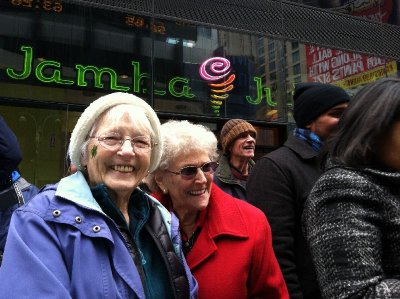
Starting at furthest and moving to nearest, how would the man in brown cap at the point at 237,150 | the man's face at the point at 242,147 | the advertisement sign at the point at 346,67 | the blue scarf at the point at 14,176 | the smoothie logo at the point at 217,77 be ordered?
the advertisement sign at the point at 346,67 < the smoothie logo at the point at 217,77 < the man's face at the point at 242,147 < the man in brown cap at the point at 237,150 < the blue scarf at the point at 14,176

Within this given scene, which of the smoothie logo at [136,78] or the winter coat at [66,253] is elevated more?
the smoothie logo at [136,78]

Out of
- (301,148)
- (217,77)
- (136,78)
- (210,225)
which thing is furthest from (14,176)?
(217,77)

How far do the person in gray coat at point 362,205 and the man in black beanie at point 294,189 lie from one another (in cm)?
70

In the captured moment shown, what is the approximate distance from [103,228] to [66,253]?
0.49ft

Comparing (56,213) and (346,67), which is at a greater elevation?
(346,67)

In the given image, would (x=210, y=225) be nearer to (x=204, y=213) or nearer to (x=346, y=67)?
(x=204, y=213)

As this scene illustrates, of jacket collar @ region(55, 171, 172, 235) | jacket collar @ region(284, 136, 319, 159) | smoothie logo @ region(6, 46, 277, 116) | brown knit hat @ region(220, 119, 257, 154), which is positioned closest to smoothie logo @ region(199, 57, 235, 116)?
smoothie logo @ region(6, 46, 277, 116)

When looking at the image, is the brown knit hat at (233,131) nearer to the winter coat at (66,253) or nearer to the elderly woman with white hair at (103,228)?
the elderly woman with white hair at (103,228)

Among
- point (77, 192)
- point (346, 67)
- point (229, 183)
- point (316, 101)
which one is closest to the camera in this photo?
point (77, 192)

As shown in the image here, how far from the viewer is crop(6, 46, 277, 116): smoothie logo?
23.6 ft

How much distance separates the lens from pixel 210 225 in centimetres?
237

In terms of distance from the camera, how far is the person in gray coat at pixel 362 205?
142 cm

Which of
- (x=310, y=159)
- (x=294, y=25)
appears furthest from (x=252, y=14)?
(x=310, y=159)

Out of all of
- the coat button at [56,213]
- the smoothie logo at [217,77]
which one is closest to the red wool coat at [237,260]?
the coat button at [56,213]
